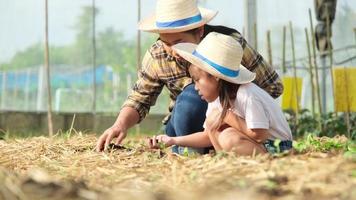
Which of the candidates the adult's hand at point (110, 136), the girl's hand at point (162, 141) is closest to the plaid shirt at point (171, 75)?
the adult's hand at point (110, 136)

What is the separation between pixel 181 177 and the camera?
249 cm

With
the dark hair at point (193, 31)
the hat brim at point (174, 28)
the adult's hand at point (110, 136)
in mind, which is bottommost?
the adult's hand at point (110, 136)

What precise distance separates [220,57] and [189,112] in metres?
0.81

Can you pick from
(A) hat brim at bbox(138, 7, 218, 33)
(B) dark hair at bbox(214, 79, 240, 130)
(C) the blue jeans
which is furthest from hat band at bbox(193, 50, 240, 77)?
(C) the blue jeans

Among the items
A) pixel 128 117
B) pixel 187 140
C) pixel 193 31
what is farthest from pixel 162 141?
pixel 193 31

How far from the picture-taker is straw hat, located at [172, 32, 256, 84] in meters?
A: 3.33

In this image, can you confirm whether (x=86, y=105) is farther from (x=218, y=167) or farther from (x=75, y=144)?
(x=218, y=167)

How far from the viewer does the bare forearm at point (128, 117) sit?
13.4ft

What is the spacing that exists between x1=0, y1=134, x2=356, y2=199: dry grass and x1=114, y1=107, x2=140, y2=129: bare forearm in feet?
1.70

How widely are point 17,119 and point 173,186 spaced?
9248 mm

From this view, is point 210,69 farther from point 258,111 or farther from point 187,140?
point 187,140

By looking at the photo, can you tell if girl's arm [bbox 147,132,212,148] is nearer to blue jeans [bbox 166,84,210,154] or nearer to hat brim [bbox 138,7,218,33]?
blue jeans [bbox 166,84,210,154]

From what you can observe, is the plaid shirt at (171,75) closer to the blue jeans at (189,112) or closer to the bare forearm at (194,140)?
the blue jeans at (189,112)

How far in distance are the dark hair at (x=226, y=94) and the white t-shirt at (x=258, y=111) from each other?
0.11 ft
